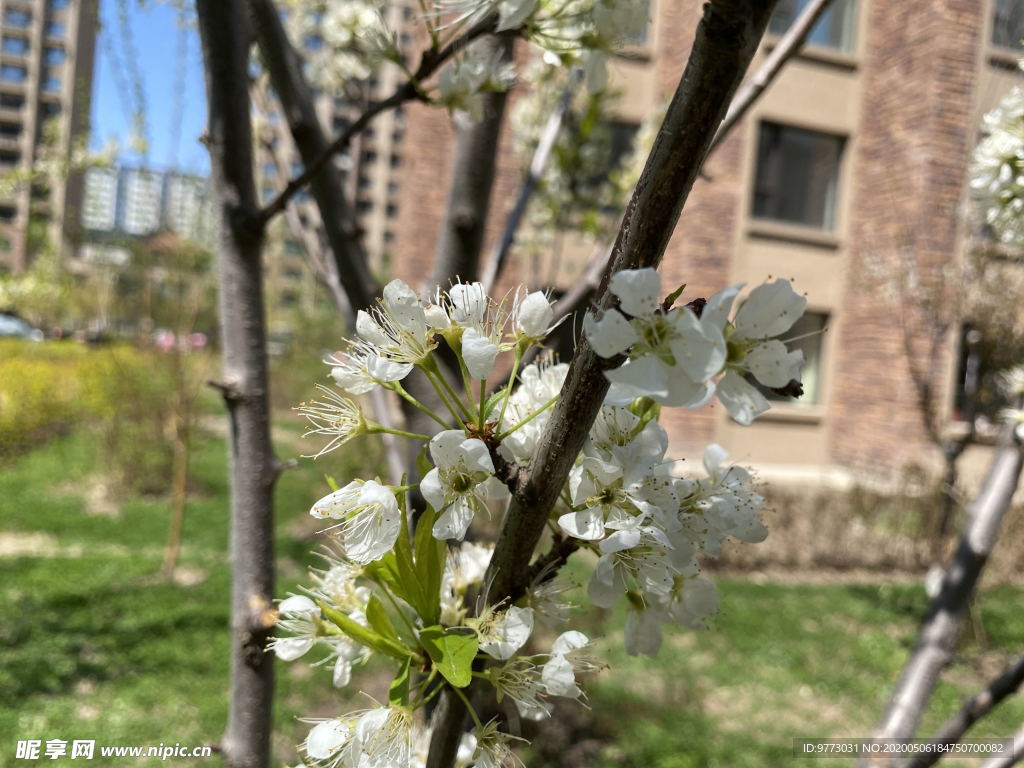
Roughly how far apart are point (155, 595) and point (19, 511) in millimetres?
2810

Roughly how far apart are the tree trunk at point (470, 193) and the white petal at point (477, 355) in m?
0.81

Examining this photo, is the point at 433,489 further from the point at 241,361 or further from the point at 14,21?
the point at 14,21

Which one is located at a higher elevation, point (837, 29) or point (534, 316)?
point (837, 29)

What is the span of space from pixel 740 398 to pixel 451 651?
1.05ft

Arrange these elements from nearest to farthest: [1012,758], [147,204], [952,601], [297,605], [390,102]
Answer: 1. [297,605]
2. [390,102]
3. [1012,758]
4. [952,601]
5. [147,204]

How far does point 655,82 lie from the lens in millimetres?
9266

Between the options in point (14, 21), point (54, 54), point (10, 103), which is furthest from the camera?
point (10, 103)

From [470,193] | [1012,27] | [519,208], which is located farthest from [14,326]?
[1012,27]

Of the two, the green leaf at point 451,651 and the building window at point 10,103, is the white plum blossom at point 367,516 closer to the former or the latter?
the green leaf at point 451,651

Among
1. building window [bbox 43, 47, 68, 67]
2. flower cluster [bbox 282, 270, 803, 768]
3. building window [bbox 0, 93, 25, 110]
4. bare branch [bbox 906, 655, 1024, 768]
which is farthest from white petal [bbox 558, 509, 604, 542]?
building window [bbox 0, 93, 25, 110]

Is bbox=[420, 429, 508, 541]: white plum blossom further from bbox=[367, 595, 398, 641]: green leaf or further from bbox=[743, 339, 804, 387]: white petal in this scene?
bbox=[743, 339, 804, 387]: white petal

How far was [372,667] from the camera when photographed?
392cm

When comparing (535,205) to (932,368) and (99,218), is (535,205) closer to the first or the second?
(932,368)

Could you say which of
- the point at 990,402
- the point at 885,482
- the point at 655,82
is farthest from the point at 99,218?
the point at 885,482
